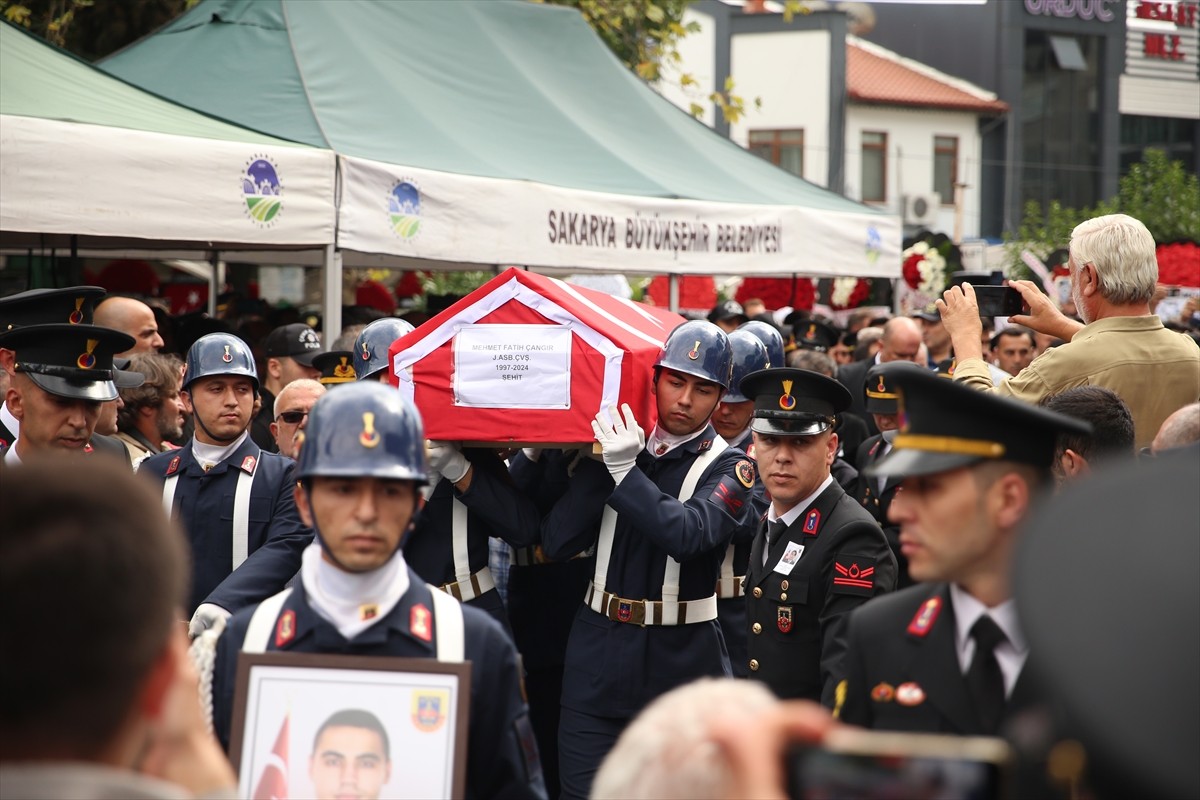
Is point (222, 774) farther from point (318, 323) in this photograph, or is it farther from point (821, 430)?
point (318, 323)

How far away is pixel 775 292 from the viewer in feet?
58.1

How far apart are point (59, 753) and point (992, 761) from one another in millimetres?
1117

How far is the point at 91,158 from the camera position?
7367 mm

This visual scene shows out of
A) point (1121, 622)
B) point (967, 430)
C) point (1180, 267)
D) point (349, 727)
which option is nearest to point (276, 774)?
point (349, 727)

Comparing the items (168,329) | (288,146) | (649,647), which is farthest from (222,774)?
(168,329)

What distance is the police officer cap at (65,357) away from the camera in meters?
5.22

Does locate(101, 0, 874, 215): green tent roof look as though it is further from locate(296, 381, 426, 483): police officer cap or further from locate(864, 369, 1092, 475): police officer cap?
locate(864, 369, 1092, 475): police officer cap

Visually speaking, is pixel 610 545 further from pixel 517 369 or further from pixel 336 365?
pixel 336 365

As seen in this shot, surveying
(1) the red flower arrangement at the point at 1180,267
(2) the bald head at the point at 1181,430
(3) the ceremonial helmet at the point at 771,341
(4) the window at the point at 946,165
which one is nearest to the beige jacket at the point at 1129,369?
(2) the bald head at the point at 1181,430

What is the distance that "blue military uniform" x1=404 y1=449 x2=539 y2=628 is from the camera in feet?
17.5

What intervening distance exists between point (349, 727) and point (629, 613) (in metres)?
2.50

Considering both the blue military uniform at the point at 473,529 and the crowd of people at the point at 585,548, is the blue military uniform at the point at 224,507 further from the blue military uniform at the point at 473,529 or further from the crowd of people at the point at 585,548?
the blue military uniform at the point at 473,529

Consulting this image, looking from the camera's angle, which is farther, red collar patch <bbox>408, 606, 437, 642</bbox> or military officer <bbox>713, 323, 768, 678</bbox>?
military officer <bbox>713, 323, 768, 678</bbox>

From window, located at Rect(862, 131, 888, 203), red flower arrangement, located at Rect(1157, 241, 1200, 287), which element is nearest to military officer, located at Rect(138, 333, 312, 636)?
red flower arrangement, located at Rect(1157, 241, 1200, 287)
